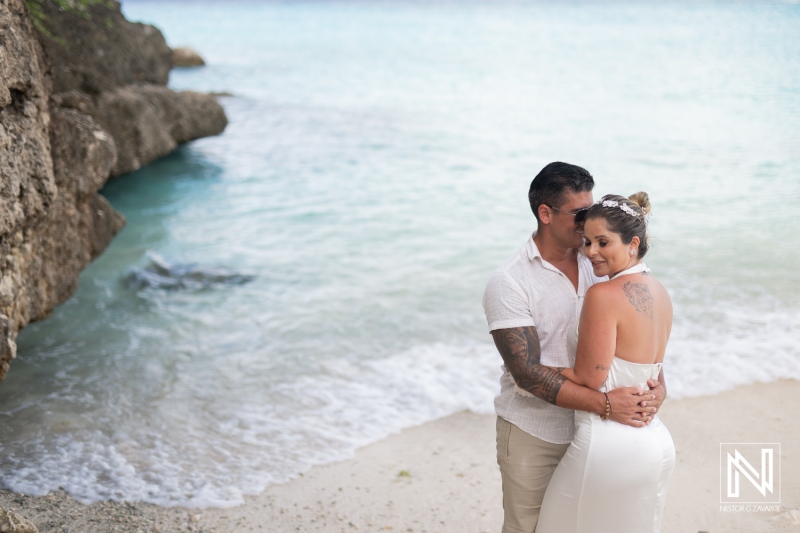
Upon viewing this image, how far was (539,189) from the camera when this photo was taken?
11.1 ft

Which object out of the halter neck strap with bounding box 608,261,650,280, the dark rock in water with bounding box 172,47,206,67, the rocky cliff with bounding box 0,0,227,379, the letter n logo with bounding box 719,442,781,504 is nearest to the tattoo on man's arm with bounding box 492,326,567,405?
the halter neck strap with bounding box 608,261,650,280

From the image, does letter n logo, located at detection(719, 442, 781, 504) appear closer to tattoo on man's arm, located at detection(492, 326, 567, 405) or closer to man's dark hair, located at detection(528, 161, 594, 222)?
tattoo on man's arm, located at detection(492, 326, 567, 405)

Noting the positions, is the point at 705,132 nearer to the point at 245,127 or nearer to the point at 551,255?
the point at 245,127

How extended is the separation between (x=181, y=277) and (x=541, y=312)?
24.5ft

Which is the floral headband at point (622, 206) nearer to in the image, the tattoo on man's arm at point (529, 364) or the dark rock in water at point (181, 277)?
the tattoo on man's arm at point (529, 364)

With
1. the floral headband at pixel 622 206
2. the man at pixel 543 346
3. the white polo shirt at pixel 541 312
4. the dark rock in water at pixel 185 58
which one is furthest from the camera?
the dark rock in water at pixel 185 58

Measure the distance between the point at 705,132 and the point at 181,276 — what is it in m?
15.6

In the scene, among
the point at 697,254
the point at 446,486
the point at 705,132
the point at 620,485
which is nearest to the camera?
the point at 620,485

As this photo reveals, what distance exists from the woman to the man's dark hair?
208mm

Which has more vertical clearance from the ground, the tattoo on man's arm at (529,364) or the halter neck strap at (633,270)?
the halter neck strap at (633,270)

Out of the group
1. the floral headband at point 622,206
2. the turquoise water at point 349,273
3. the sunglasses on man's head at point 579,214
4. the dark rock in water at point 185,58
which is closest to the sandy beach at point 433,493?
the turquoise water at point 349,273

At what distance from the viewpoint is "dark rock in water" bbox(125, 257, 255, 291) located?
380 inches

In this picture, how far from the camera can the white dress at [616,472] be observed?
10.2ft

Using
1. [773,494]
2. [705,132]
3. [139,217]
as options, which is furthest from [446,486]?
[705,132]
